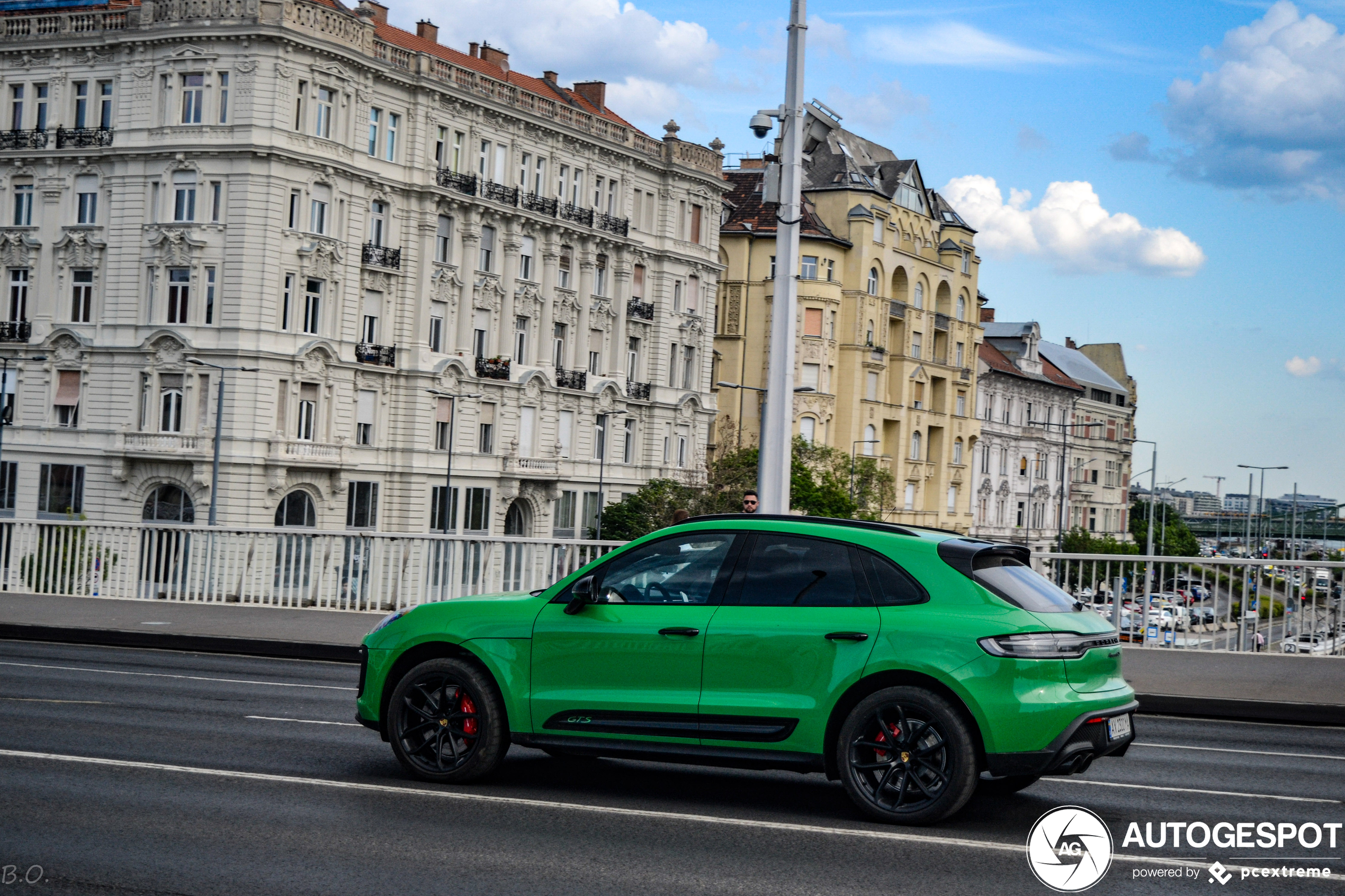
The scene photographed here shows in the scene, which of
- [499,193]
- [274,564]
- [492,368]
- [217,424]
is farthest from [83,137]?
[274,564]

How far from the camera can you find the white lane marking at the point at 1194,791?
31.0 feet

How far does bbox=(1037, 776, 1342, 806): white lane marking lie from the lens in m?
9.44

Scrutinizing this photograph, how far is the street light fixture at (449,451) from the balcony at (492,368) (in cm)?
133

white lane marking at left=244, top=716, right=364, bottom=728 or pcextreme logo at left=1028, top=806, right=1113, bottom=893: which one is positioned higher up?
pcextreme logo at left=1028, top=806, right=1113, bottom=893

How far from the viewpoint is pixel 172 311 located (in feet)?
187

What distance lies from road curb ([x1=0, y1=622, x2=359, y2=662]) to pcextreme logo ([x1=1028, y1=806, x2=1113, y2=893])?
35.2 feet

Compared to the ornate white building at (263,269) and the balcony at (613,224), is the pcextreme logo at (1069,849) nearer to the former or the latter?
the ornate white building at (263,269)

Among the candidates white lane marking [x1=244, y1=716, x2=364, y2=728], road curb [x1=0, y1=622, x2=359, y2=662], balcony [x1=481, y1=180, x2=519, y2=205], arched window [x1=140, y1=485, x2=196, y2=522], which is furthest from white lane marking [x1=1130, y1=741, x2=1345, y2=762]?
balcony [x1=481, y1=180, x2=519, y2=205]

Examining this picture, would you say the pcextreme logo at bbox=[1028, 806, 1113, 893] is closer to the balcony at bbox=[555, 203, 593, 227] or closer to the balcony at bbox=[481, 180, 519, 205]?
the balcony at bbox=[481, 180, 519, 205]

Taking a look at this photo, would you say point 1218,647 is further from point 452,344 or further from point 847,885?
point 452,344

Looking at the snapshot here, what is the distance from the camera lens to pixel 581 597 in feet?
28.7

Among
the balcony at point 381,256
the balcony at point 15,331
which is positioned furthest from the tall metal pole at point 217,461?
the balcony at point 15,331

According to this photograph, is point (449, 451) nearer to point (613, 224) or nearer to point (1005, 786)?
point (613, 224)

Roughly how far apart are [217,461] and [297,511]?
5.18m
